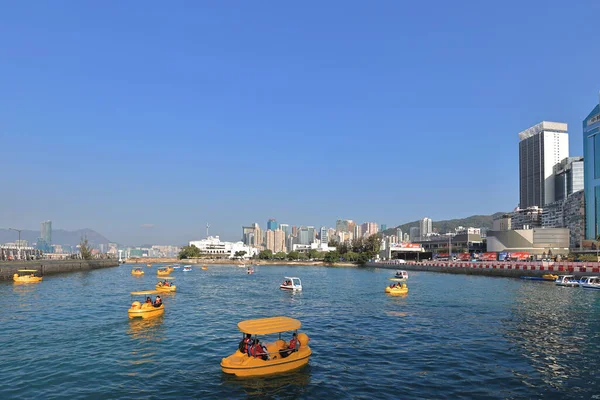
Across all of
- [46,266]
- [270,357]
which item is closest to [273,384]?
[270,357]

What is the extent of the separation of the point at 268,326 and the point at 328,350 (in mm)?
6844

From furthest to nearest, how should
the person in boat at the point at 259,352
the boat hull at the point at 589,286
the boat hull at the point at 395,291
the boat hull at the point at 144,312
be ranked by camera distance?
the boat hull at the point at 589,286 < the boat hull at the point at 395,291 < the boat hull at the point at 144,312 < the person in boat at the point at 259,352

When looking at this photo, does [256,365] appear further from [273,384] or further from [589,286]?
[589,286]

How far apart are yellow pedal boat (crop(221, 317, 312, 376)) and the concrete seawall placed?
87.1m

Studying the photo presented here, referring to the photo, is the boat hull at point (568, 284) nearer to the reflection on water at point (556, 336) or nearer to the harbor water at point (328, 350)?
the reflection on water at point (556, 336)

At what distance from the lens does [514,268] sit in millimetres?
110125

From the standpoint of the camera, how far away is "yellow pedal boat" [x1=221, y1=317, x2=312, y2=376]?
23.1 metres

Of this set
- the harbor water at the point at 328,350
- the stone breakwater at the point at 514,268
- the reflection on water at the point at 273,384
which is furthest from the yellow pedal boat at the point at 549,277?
the reflection on water at the point at 273,384

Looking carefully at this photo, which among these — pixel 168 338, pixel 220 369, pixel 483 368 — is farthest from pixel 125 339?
pixel 483 368

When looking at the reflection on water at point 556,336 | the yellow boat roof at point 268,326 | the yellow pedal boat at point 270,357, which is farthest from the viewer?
the reflection on water at point 556,336

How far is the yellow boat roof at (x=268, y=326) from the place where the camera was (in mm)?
24075

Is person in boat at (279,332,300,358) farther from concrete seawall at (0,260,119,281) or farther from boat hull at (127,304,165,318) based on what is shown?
concrete seawall at (0,260,119,281)

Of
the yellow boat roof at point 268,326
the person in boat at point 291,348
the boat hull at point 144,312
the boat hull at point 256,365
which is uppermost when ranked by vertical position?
the yellow boat roof at point 268,326

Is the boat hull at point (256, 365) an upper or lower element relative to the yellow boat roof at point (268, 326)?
lower
